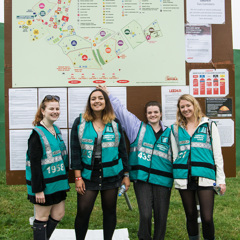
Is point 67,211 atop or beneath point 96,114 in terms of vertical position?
beneath

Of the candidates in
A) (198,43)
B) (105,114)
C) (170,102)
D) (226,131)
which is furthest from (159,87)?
(226,131)

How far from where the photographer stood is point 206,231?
2803 mm

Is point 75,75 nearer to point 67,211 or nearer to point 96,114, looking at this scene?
point 96,114

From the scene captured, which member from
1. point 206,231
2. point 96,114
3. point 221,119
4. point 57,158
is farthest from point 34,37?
point 206,231

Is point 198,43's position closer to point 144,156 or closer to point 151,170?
point 144,156

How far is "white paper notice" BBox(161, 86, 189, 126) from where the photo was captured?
11.9 feet

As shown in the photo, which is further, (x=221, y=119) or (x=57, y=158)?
(x=221, y=119)

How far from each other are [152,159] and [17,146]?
175 centimetres

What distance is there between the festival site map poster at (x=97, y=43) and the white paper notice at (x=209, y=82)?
0.58ft

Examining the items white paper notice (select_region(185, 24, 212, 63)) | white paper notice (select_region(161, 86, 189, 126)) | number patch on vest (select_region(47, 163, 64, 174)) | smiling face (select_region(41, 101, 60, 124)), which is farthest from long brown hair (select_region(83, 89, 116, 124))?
white paper notice (select_region(185, 24, 212, 63))

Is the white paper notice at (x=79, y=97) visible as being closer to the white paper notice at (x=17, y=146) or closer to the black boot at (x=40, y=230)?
the white paper notice at (x=17, y=146)

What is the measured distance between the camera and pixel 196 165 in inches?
111

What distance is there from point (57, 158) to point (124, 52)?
1.64m

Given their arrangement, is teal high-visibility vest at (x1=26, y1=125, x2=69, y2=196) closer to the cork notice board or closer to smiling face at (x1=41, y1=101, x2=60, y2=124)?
smiling face at (x1=41, y1=101, x2=60, y2=124)
